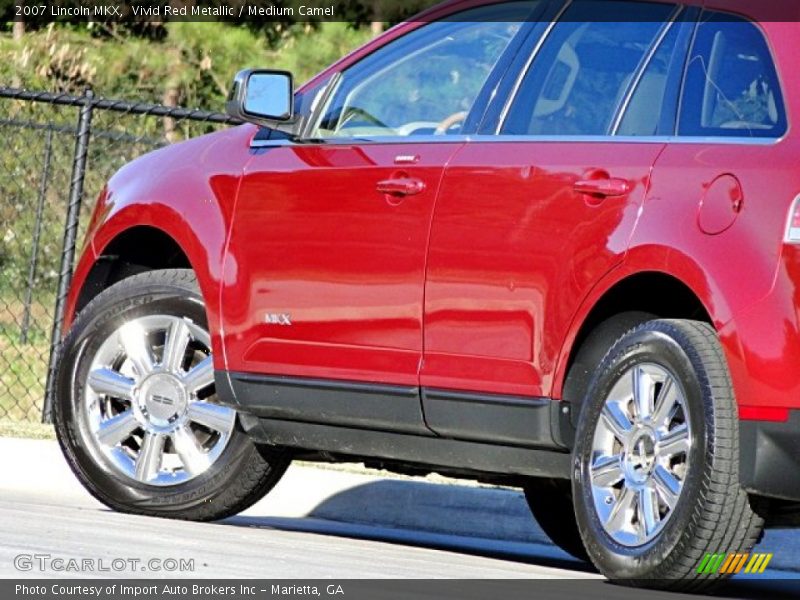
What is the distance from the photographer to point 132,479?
7211 millimetres

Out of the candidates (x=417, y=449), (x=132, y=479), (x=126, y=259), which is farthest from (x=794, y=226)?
(x=126, y=259)

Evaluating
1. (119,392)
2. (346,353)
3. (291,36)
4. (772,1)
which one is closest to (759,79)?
(772,1)

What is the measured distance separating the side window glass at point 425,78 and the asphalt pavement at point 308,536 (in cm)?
141

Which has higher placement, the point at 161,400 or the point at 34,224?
the point at 161,400

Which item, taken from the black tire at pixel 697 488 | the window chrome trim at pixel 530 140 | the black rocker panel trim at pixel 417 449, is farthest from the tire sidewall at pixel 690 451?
the window chrome trim at pixel 530 140

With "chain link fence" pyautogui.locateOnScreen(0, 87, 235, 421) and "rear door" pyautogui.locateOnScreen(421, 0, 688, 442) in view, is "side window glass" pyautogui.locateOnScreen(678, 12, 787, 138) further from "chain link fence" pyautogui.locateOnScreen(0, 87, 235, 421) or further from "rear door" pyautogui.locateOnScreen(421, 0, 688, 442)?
"chain link fence" pyautogui.locateOnScreen(0, 87, 235, 421)

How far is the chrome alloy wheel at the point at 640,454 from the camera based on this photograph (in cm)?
566

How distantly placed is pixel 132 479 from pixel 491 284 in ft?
5.74

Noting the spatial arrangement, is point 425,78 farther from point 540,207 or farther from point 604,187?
point 604,187

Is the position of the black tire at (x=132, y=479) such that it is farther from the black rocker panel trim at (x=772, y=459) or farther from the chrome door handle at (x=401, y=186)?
the black rocker panel trim at (x=772, y=459)

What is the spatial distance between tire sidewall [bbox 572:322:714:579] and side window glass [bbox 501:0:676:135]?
0.73m

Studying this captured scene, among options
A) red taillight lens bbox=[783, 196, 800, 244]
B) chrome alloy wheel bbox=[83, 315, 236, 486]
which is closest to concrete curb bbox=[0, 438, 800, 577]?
chrome alloy wheel bbox=[83, 315, 236, 486]

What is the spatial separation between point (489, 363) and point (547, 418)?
0.84ft

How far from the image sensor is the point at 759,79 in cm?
578
